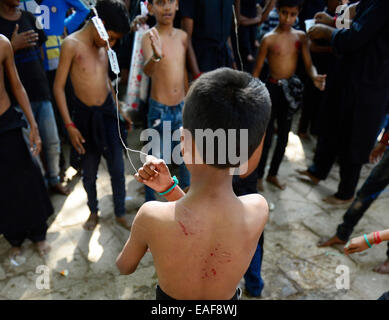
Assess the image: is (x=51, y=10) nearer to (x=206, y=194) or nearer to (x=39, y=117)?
(x=39, y=117)

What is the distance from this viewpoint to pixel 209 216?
114 cm

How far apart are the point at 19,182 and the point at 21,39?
3.61 ft

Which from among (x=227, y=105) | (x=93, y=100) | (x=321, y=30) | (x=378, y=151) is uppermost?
(x=227, y=105)

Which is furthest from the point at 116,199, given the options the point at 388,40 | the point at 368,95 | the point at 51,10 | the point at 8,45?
the point at 388,40

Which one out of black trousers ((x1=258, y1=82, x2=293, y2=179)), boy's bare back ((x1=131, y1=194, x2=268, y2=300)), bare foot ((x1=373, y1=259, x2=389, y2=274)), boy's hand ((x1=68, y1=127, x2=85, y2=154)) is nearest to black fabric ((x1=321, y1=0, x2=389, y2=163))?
black trousers ((x1=258, y1=82, x2=293, y2=179))

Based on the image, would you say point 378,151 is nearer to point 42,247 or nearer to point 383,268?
point 383,268

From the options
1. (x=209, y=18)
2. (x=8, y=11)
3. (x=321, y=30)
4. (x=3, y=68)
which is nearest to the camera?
(x=3, y=68)

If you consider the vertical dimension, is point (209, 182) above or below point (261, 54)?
above

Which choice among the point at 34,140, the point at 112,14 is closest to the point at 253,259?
the point at 34,140

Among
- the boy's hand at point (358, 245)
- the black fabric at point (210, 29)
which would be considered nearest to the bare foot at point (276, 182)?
the black fabric at point (210, 29)

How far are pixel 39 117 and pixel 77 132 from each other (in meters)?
0.82

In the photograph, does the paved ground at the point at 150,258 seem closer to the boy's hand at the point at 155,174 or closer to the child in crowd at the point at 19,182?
the child in crowd at the point at 19,182

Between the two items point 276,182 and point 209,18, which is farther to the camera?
point 276,182

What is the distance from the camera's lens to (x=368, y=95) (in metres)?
3.00
